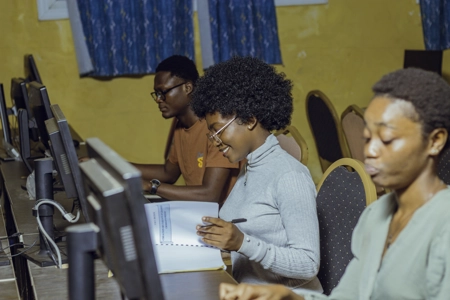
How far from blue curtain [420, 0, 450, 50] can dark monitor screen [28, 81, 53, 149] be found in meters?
2.97

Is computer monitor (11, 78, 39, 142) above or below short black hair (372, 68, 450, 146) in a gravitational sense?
below

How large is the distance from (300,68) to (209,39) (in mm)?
726

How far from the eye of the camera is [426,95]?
1294 millimetres

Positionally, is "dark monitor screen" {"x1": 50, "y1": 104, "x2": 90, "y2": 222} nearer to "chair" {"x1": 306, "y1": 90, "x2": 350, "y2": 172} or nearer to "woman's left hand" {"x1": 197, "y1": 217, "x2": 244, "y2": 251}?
"woman's left hand" {"x1": 197, "y1": 217, "x2": 244, "y2": 251}

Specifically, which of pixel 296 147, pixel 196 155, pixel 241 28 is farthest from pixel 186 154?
pixel 241 28

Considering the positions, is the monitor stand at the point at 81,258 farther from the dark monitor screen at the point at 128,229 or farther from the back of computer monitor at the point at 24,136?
the back of computer monitor at the point at 24,136

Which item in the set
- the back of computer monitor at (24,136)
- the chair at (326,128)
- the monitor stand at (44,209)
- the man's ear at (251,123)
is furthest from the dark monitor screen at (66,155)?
the chair at (326,128)

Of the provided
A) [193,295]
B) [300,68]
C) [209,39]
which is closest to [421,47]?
[300,68]

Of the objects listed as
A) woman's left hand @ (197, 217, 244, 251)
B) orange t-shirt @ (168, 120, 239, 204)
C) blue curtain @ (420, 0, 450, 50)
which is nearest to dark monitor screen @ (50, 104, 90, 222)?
woman's left hand @ (197, 217, 244, 251)

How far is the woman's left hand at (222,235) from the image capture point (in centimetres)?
192

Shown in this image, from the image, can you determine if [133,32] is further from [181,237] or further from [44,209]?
[181,237]

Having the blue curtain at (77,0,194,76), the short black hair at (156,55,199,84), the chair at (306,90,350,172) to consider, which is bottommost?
the chair at (306,90,350,172)

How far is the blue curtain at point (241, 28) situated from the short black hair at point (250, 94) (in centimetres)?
253

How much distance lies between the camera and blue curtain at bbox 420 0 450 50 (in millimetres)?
5102
